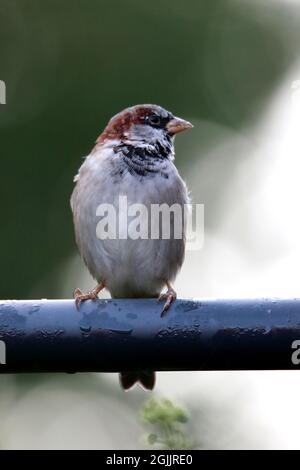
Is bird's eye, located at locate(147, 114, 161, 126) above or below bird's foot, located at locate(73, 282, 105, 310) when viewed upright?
above

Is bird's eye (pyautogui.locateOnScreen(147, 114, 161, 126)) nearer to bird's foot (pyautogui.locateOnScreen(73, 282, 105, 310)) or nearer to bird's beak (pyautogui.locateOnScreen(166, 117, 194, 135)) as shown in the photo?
bird's beak (pyautogui.locateOnScreen(166, 117, 194, 135))

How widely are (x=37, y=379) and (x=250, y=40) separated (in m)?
2.89

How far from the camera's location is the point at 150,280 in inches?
186

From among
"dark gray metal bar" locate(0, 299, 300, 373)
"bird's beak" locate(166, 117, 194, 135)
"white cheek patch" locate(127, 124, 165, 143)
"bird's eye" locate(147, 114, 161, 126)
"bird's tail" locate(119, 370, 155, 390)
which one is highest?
"bird's eye" locate(147, 114, 161, 126)

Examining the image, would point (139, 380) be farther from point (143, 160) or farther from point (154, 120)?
point (154, 120)

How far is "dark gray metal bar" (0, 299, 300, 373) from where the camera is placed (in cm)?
271

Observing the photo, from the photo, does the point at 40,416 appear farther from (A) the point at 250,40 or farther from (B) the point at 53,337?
(B) the point at 53,337

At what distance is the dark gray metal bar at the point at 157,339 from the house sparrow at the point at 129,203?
1629 millimetres

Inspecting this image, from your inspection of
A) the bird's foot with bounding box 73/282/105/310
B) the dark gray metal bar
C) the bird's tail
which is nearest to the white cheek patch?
the bird's foot with bounding box 73/282/105/310

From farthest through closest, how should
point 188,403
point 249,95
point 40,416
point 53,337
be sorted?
point 249,95
point 40,416
point 188,403
point 53,337

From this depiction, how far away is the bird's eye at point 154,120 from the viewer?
199 inches

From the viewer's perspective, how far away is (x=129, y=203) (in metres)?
4.45

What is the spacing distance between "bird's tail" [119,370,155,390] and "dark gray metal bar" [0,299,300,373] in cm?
182
